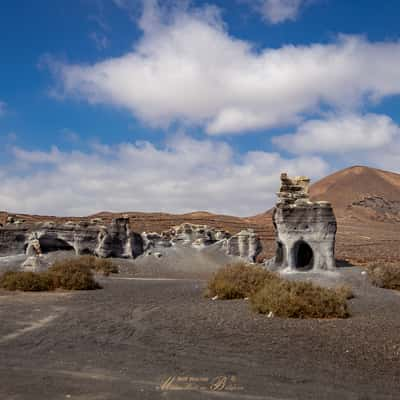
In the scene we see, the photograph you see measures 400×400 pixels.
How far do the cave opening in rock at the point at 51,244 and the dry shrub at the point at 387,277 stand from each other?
2213 cm

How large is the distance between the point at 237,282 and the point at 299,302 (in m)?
5.28

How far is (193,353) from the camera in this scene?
9047mm

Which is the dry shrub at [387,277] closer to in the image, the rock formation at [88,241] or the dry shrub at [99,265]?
the rock formation at [88,241]

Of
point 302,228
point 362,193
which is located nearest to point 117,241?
point 302,228

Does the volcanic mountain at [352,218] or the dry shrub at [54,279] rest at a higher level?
the volcanic mountain at [352,218]

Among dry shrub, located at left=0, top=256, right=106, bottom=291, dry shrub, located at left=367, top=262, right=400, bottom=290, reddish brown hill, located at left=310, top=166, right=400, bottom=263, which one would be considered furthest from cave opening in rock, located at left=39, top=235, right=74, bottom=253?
reddish brown hill, located at left=310, top=166, right=400, bottom=263

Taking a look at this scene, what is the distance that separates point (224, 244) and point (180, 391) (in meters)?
32.5

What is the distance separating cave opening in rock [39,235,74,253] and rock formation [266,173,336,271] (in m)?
15.9

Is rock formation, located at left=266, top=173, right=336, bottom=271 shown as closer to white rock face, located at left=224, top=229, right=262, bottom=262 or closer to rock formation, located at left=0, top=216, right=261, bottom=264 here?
white rock face, located at left=224, top=229, right=262, bottom=262

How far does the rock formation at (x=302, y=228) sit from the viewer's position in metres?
27.3

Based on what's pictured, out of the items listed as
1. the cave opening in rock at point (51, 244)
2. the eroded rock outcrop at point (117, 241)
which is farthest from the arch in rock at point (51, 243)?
the eroded rock outcrop at point (117, 241)

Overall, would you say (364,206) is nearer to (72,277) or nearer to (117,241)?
(117,241)

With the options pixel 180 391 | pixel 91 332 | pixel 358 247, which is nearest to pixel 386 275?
pixel 91 332

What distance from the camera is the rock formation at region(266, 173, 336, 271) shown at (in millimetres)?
27312
